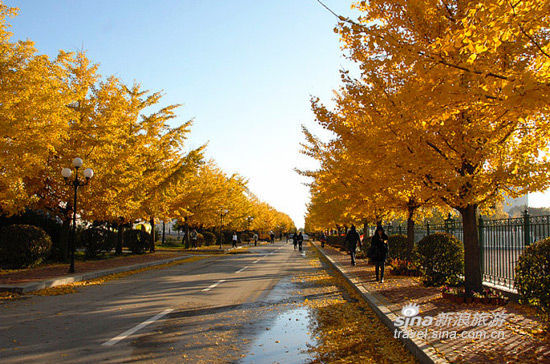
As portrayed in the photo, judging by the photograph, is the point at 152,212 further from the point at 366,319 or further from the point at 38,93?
the point at 366,319

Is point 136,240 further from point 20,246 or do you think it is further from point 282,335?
point 282,335

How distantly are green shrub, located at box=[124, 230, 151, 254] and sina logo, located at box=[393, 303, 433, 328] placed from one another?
2374 centimetres

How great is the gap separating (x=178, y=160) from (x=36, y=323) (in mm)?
20292

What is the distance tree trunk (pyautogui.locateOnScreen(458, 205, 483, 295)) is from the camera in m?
9.16

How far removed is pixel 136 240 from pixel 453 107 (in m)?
25.7

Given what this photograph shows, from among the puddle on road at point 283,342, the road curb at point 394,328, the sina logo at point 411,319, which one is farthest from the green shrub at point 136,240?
the sina logo at point 411,319

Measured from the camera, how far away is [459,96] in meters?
6.08

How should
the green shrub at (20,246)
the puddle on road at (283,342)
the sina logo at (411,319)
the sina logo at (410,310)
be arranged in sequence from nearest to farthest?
1. the puddle on road at (283,342)
2. the sina logo at (411,319)
3. the sina logo at (410,310)
4. the green shrub at (20,246)

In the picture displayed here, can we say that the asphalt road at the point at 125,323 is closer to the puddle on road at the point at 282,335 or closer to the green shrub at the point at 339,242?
the puddle on road at the point at 282,335

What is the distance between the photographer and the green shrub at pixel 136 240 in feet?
93.9

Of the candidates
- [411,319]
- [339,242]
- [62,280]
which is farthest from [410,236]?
[339,242]

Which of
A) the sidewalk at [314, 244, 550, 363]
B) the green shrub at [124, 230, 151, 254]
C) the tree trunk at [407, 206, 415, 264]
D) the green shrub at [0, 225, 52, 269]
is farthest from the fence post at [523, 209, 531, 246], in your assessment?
the green shrub at [124, 230, 151, 254]

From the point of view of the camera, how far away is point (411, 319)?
24.2 ft

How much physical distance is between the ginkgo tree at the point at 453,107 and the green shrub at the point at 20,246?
46.6 ft
